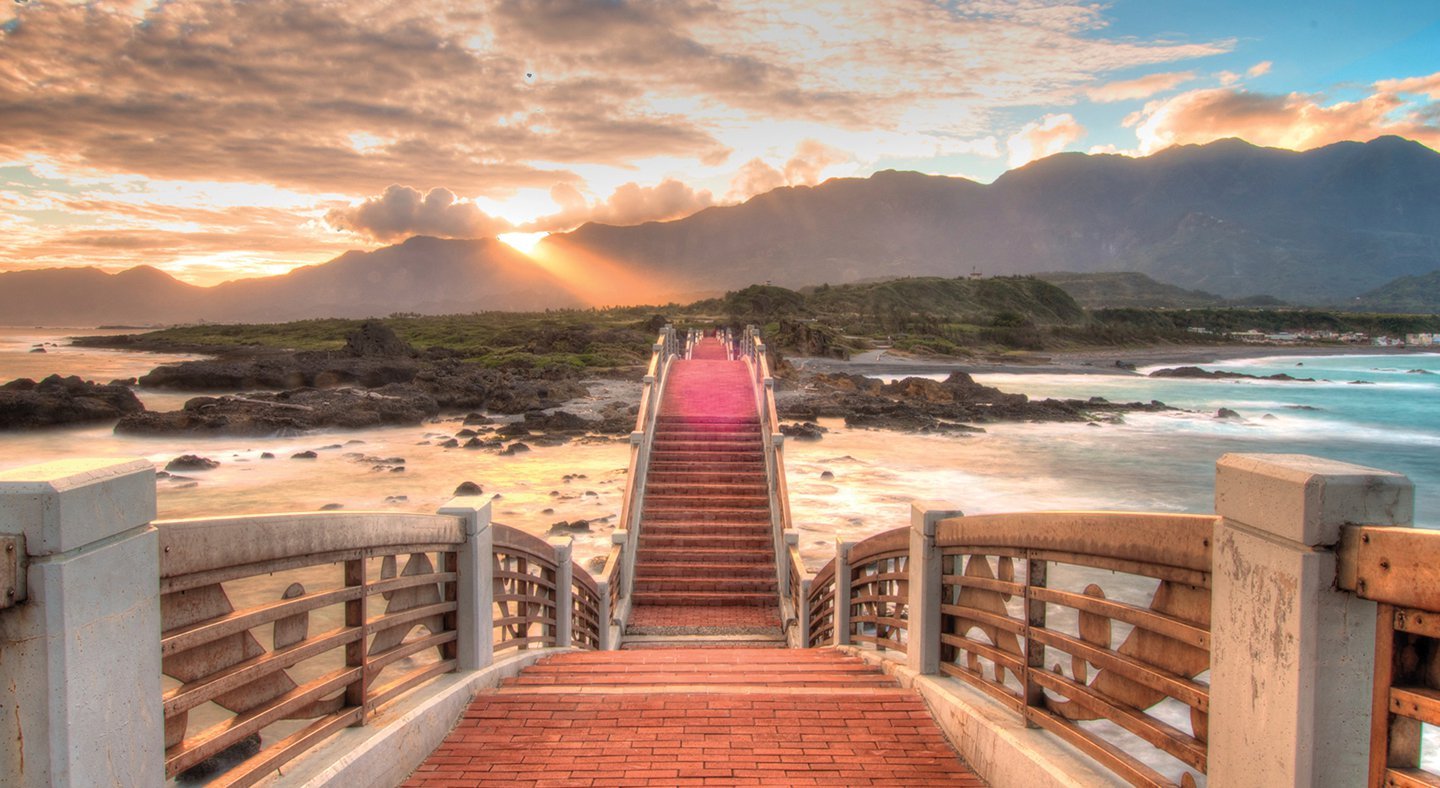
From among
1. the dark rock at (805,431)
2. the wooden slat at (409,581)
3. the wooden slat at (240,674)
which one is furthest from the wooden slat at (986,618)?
the dark rock at (805,431)

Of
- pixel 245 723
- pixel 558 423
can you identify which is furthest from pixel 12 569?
pixel 558 423

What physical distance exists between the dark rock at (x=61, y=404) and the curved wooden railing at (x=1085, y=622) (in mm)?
40610

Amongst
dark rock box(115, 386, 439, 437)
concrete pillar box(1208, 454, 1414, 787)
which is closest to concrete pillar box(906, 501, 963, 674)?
concrete pillar box(1208, 454, 1414, 787)

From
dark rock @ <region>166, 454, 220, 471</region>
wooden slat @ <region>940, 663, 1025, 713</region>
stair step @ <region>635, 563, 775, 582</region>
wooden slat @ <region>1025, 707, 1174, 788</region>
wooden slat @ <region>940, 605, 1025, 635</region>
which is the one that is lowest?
dark rock @ <region>166, 454, 220, 471</region>

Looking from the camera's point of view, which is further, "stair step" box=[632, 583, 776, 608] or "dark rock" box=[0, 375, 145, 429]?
"dark rock" box=[0, 375, 145, 429]

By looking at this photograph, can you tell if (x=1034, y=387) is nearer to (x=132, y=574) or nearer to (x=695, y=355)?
(x=695, y=355)

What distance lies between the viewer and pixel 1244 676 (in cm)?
238

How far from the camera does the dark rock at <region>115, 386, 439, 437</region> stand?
105ft

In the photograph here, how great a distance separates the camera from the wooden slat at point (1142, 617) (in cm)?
264

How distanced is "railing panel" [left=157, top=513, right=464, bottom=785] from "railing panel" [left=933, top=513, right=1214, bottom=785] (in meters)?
2.94

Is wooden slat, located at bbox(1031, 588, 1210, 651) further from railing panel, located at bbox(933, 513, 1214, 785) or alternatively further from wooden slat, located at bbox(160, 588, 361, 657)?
wooden slat, located at bbox(160, 588, 361, 657)

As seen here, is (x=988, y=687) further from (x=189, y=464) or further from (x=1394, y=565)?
(x=189, y=464)

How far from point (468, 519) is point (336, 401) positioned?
3638 cm

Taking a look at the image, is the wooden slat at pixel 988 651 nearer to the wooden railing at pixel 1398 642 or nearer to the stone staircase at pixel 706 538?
the wooden railing at pixel 1398 642
